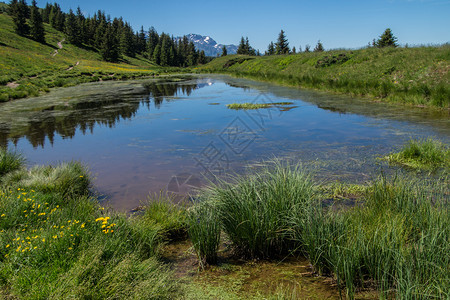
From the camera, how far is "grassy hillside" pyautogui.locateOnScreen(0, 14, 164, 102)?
92.0 ft

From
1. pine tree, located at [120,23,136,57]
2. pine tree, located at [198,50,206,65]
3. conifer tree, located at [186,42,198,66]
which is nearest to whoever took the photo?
pine tree, located at [120,23,136,57]

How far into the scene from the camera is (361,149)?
311 inches

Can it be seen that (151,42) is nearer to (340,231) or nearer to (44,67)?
(44,67)

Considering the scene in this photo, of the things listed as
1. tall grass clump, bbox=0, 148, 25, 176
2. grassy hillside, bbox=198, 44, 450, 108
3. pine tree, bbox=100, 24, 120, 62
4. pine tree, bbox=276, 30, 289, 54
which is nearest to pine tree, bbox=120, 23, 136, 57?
pine tree, bbox=100, 24, 120, 62

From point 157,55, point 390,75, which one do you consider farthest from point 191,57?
point 390,75

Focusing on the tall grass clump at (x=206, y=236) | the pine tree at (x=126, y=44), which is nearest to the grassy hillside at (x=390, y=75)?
the tall grass clump at (x=206, y=236)

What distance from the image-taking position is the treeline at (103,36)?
81.0m

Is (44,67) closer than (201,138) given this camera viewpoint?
No

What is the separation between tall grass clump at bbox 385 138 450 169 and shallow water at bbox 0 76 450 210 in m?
0.43

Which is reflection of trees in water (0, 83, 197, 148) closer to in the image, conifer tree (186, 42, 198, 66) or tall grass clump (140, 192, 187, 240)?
tall grass clump (140, 192, 187, 240)

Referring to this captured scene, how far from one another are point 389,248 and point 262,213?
4.46 feet

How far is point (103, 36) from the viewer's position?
299 feet

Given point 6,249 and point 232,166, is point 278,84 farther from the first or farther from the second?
point 6,249

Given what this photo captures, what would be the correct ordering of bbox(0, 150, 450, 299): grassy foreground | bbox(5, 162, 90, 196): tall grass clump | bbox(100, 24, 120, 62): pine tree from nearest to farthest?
bbox(0, 150, 450, 299): grassy foreground
bbox(5, 162, 90, 196): tall grass clump
bbox(100, 24, 120, 62): pine tree
